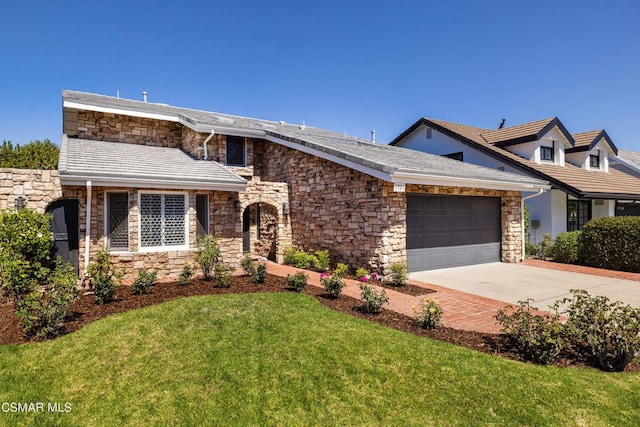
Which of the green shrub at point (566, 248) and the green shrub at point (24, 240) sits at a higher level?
the green shrub at point (24, 240)

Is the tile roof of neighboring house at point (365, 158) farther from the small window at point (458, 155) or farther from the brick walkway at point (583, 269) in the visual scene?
the small window at point (458, 155)

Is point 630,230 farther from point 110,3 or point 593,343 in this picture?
point 110,3

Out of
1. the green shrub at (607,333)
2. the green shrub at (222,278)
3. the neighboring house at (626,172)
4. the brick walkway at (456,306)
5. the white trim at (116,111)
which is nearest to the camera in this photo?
the green shrub at (607,333)

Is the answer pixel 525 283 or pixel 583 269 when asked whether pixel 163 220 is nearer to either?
pixel 525 283

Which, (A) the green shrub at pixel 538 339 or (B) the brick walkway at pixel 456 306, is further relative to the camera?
(B) the brick walkway at pixel 456 306

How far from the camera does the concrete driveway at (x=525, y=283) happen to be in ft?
27.9

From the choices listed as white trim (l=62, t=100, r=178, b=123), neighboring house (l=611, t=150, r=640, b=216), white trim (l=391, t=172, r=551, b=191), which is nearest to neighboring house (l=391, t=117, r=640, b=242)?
neighboring house (l=611, t=150, r=640, b=216)

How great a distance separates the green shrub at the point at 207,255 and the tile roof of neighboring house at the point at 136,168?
1695 mm

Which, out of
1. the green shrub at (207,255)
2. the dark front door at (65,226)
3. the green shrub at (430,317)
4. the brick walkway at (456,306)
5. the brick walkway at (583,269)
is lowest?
the brick walkway at (583,269)

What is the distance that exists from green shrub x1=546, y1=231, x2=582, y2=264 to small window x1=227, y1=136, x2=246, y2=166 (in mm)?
13342

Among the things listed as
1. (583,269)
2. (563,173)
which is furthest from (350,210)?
(563,173)

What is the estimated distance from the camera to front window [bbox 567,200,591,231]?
16984 mm

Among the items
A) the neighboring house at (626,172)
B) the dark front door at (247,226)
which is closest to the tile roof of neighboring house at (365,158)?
the dark front door at (247,226)

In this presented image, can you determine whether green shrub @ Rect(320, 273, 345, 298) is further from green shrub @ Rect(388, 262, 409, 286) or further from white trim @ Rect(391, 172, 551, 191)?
white trim @ Rect(391, 172, 551, 191)
